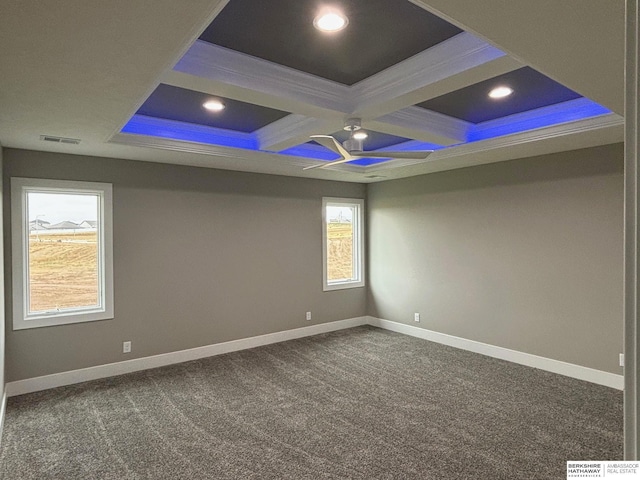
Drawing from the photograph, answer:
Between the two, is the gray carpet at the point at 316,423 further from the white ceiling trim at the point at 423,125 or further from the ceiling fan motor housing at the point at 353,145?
the white ceiling trim at the point at 423,125

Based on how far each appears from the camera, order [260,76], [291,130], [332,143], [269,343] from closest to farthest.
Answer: [260,76]
[332,143]
[291,130]
[269,343]

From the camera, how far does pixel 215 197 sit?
5.13m

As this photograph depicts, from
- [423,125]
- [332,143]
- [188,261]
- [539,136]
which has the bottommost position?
[188,261]

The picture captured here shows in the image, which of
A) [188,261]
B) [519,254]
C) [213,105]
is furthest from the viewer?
[188,261]

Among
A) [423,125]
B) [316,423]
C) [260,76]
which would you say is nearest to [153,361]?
[316,423]

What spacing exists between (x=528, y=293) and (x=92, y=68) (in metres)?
4.81

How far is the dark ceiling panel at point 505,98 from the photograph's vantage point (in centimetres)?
307

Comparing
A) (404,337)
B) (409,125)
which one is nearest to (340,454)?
(409,125)

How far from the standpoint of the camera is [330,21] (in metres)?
2.16

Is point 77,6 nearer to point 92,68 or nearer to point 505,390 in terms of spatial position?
point 92,68

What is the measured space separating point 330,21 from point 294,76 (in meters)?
0.74

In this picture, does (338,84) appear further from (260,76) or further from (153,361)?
(153,361)

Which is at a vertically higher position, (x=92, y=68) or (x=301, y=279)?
(x=92, y=68)

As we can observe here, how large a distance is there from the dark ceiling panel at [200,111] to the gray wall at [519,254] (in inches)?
113
